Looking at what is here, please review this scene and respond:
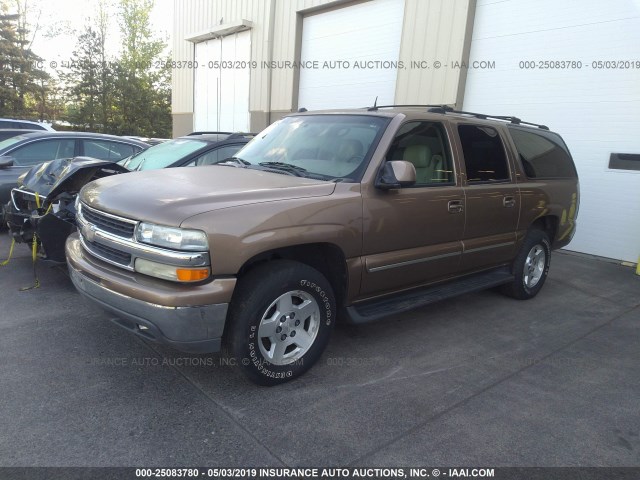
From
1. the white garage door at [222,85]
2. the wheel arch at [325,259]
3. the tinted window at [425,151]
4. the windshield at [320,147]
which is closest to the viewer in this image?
the wheel arch at [325,259]

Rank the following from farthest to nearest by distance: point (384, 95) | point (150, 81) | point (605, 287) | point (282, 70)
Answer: point (150, 81) < point (282, 70) < point (384, 95) < point (605, 287)

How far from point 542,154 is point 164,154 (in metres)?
4.59

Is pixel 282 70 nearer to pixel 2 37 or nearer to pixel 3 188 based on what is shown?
pixel 3 188

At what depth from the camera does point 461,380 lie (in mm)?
3527

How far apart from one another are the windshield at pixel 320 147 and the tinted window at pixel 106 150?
3.71m

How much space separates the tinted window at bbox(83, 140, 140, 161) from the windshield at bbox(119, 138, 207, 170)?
0.66 metres

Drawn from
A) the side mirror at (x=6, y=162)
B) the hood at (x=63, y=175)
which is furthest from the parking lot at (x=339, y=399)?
the side mirror at (x=6, y=162)

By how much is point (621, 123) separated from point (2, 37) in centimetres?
3749

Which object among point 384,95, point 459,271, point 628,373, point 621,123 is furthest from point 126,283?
point 384,95

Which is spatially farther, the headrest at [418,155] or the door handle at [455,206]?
the door handle at [455,206]

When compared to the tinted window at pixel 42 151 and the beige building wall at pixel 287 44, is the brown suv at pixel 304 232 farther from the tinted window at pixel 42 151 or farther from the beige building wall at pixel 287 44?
the beige building wall at pixel 287 44

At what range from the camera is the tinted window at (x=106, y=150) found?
281 inches

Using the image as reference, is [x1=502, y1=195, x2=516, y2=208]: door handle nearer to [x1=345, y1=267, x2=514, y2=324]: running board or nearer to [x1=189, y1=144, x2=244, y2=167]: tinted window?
[x1=345, y1=267, x2=514, y2=324]: running board

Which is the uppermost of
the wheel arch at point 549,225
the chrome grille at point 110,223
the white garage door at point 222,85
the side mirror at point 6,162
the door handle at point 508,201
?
the white garage door at point 222,85
